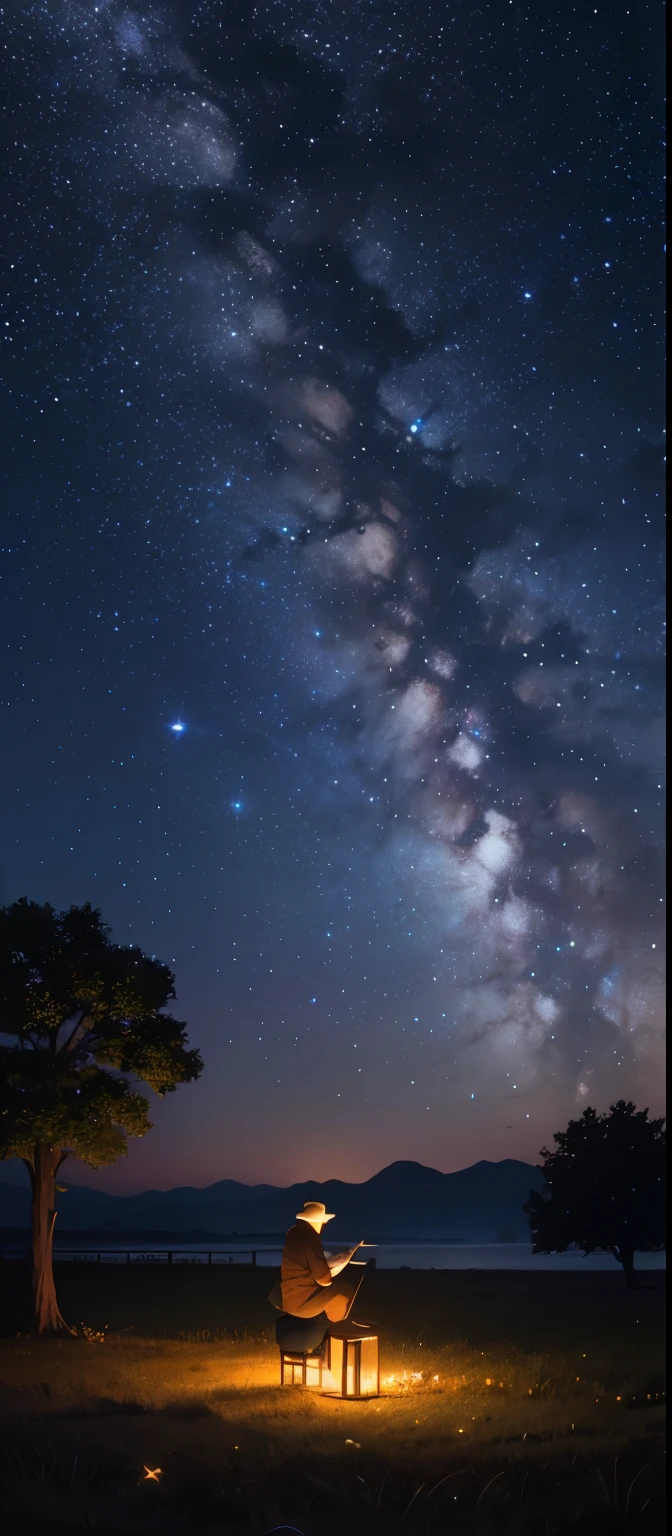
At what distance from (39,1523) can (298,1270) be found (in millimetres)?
5917

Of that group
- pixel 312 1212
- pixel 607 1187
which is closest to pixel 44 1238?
pixel 312 1212

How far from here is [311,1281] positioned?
47.0 feet

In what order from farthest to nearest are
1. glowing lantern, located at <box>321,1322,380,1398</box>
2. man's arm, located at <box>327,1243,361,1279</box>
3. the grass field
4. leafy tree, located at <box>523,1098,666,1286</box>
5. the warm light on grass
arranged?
leafy tree, located at <box>523,1098,666,1286</box> < man's arm, located at <box>327,1243,361,1279</box> < glowing lantern, located at <box>321,1322,380,1398</box> < the warm light on grass < the grass field

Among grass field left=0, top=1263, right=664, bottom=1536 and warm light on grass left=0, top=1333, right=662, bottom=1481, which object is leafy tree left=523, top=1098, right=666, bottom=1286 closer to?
grass field left=0, top=1263, right=664, bottom=1536

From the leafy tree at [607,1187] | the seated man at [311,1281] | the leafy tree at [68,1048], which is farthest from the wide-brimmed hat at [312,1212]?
the leafy tree at [607,1187]

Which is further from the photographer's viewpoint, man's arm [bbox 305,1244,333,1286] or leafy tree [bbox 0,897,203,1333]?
leafy tree [bbox 0,897,203,1333]

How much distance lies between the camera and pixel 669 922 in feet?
17.2

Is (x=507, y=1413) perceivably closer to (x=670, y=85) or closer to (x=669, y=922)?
(x=669, y=922)

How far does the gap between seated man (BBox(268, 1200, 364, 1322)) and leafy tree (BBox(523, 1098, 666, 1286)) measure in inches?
1475

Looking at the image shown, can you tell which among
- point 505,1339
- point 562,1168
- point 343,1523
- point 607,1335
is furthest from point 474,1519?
point 562,1168

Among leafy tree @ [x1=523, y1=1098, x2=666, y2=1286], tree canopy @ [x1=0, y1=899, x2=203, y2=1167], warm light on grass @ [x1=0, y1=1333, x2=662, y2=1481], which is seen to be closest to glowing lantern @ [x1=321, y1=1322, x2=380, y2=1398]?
warm light on grass @ [x1=0, y1=1333, x2=662, y2=1481]

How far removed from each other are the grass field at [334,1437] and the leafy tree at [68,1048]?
3.21m

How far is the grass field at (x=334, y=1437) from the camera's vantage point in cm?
908

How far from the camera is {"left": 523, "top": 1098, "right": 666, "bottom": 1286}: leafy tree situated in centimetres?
4906
